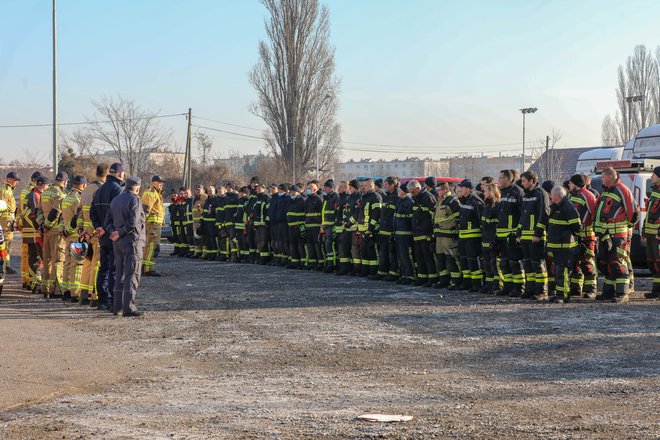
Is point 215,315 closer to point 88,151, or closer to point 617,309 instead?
point 617,309

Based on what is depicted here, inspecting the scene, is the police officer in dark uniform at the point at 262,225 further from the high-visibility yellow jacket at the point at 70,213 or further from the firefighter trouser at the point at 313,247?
the high-visibility yellow jacket at the point at 70,213

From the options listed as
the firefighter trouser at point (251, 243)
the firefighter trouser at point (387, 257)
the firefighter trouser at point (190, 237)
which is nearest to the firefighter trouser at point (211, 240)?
the firefighter trouser at point (190, 237)

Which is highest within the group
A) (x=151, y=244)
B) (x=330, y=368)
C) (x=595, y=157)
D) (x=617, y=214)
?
(x=595, y=157)

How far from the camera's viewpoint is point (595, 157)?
2925 centimetres

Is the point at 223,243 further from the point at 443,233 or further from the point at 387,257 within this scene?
the point at 443,233

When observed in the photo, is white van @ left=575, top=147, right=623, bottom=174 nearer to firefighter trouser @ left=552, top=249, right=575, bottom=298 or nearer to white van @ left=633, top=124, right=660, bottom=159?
white van @ left=633, top=124, right=660, bottom=159

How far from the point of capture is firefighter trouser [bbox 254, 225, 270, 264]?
23.5 metres

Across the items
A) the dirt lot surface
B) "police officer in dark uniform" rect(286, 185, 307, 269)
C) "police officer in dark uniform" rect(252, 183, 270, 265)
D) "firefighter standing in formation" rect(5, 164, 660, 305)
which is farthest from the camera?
"police officer in dark uniform" rect(252, 183, 270, 265)

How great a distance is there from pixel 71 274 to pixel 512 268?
25.7 feet

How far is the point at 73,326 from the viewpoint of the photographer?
38.8 ft

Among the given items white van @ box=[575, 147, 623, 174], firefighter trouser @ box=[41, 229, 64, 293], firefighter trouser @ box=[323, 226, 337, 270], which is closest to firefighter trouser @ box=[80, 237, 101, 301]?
firefighter trouser @ box=[41, 229, 64, 293]

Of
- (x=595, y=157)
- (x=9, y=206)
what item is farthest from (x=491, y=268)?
(x=595, y=157)

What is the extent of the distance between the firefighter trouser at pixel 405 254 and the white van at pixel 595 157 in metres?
13.1

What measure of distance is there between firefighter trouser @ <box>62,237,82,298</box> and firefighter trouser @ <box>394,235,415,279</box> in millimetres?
6663
